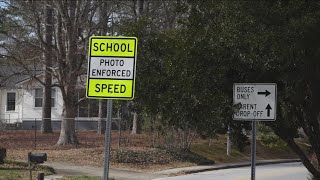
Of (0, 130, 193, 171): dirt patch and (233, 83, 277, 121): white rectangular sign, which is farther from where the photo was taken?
(0, 130, 193, 171): dirt patch

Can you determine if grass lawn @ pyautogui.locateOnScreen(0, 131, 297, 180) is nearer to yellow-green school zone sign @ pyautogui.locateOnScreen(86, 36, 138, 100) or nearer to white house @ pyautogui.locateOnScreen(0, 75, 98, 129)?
yellow-green school zone sign @ pyautogui.locateOnScreen(86, 36, 138, 100)

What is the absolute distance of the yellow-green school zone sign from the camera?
643 cm

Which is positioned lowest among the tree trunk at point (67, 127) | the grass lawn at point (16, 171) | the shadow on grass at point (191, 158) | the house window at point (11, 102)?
the shadow on grass at point (191, 158)

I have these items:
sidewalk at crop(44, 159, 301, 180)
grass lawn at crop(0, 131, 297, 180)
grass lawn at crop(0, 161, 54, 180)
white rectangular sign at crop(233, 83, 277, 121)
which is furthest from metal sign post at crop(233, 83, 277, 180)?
sidewalk at crop(44, 159, 301, 180)

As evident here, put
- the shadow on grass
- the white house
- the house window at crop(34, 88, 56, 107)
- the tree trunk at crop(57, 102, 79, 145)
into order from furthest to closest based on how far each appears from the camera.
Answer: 1. the house window at crop(34, 88, 56, 107)
2. the white house
3. the tree trunk at crop(57, 102, 79, 145)
4. the shadow on grass

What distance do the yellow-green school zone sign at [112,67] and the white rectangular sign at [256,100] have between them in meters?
3.37

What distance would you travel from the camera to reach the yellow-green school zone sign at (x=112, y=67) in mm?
6426

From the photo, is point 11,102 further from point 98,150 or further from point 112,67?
point 112,67

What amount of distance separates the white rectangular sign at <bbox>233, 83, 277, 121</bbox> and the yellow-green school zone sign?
11.1ft

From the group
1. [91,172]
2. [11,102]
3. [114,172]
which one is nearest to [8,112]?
[11,102]

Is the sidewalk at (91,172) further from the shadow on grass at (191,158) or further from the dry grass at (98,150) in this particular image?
the shadow on grass at (191,158)

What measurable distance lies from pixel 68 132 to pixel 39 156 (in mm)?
17575

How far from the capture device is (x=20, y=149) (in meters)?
28.1

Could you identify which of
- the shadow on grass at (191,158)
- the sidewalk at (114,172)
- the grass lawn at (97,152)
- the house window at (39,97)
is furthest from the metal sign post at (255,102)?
the house window at (39,97)
